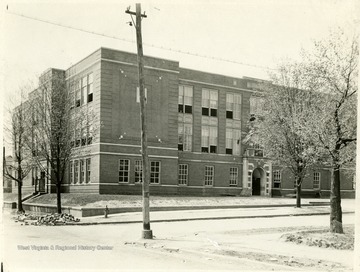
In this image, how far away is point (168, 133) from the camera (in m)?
38.6

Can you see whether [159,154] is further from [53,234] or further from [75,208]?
[53,234]

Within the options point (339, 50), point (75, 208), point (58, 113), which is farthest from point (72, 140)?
point (339, 50)

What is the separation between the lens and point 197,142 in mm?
42281

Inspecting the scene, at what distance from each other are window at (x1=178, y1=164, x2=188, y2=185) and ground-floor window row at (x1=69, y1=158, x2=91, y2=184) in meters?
8.58

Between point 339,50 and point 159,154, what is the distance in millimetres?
23708

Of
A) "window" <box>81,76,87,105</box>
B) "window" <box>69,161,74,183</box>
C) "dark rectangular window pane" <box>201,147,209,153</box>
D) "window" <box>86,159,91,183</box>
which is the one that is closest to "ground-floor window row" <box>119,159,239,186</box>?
"dark rectangular window pane" <box>201,147,209,153</box>

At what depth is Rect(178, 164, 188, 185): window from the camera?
41.0 metres

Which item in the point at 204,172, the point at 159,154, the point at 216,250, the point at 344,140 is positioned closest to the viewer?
the point at 216,250

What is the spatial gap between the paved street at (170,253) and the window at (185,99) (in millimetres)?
23819

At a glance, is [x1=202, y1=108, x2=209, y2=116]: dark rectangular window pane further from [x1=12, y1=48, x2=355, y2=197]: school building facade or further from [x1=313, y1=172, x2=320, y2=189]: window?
[x1=313, y1=172, x2=320, y2=189]: window

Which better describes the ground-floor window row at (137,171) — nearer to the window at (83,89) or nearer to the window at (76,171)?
the window at (76,171)

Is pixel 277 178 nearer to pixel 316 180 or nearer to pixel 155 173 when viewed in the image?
pixel 316 180

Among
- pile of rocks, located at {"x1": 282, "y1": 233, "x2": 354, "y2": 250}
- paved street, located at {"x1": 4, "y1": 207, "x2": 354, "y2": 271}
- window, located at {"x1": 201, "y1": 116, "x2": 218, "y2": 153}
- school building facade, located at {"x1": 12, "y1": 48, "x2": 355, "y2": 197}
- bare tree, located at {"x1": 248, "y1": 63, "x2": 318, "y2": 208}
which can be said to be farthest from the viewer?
window, located at {"x1": 201, "y1": 116, "x2": 218, "y2": 153}

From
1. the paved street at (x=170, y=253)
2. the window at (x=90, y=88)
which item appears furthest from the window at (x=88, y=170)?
the paved street at (x=170, y=253)
